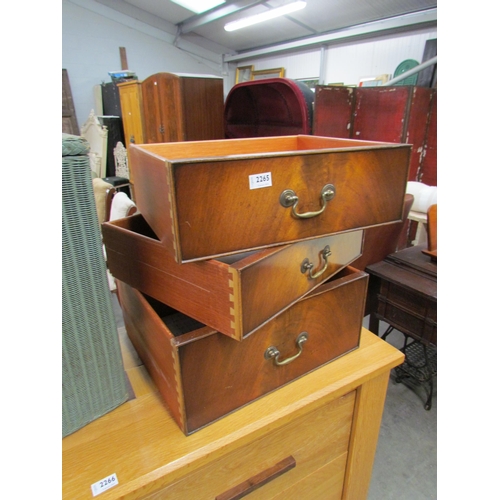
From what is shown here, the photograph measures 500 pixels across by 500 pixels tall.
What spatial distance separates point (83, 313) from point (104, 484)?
0.22 metres

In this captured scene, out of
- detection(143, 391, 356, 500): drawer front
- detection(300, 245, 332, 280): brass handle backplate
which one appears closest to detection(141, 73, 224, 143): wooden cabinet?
detection(300, 245, 332, 280): brass handle backplate

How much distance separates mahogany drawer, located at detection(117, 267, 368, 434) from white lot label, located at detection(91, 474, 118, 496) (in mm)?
105

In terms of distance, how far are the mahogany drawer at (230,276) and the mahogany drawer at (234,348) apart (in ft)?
0.10

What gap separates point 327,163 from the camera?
0.51m

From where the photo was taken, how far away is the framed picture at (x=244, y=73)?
19.1 feet

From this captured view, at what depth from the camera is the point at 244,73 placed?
19.5 ft

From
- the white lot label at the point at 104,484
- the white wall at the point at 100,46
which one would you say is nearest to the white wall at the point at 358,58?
the white wall at the point at 100,46

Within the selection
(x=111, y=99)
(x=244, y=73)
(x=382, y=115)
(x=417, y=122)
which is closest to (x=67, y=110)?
(x=111, y=99)

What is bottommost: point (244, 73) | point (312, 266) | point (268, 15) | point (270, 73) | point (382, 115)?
point (312, 266)

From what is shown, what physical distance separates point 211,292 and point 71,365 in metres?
0.22

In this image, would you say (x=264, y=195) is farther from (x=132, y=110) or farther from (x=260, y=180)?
(x=132, y=110)

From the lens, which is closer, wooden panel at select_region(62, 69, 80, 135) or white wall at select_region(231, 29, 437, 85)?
white wall at select_region(231, 29, 437, 85)

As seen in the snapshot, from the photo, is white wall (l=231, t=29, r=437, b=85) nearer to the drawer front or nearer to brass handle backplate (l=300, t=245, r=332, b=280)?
brass handle backplate (l=300, t=245, r=332, b=280)

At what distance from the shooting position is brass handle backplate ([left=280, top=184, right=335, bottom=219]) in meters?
0.49
